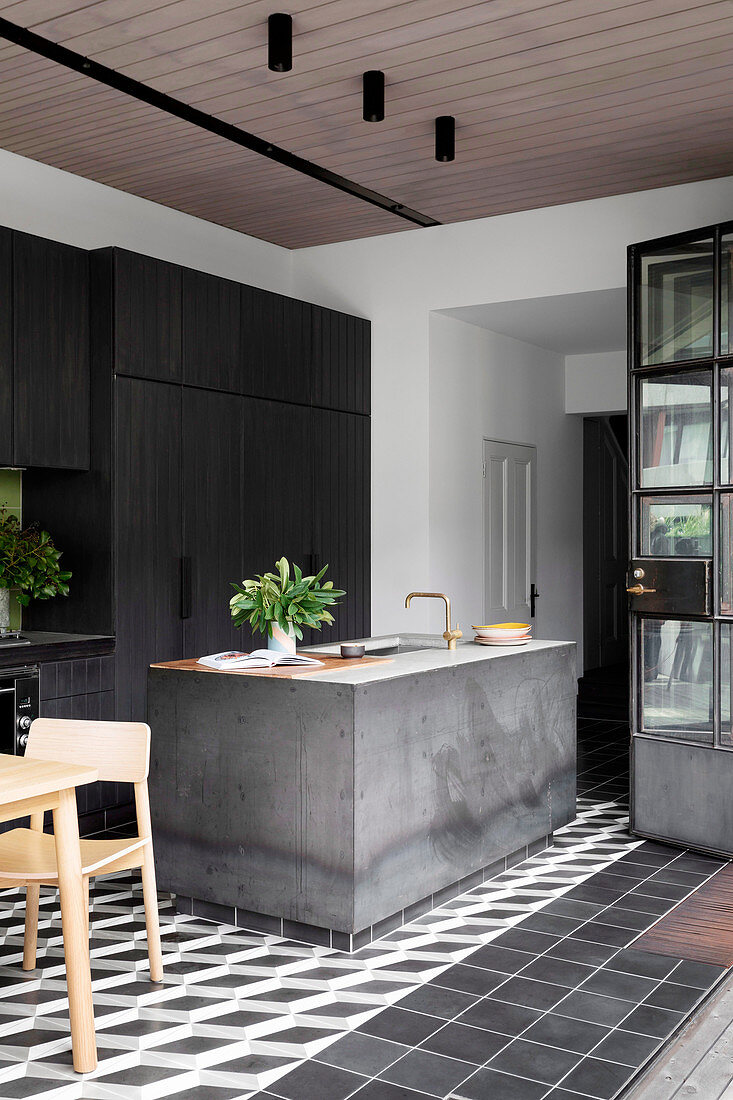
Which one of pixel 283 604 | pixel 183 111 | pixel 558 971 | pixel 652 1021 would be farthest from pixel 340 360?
pixel 652 1021

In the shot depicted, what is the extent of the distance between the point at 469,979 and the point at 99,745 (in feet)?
4.37

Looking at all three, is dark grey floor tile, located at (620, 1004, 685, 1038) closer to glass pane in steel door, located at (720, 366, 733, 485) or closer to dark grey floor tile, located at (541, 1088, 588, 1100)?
dark grey floor tile, located at (541, 1088, 588, 1100)

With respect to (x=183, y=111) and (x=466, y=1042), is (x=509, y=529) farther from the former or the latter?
(x=466, y=1042)

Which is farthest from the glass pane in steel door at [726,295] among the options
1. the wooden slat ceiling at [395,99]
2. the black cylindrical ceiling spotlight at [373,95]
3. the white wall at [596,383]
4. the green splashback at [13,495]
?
the white wall at [596,383]

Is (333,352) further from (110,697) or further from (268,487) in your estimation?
(110,697)

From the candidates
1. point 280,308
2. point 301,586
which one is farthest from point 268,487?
point 301,586

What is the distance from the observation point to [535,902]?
12.8 ft

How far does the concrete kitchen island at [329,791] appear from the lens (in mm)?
3408

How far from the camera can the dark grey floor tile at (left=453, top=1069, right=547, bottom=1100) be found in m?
2.52

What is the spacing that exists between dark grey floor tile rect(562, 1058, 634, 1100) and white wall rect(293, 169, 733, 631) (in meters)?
3.95

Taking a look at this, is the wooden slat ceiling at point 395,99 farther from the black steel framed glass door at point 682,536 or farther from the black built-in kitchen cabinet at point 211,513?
the black built-in kitchen cabinet at point 211,513

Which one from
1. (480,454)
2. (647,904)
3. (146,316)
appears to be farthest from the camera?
(480,454)

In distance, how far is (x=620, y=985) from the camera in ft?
10.4

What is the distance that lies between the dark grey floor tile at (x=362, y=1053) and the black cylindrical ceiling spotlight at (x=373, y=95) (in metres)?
3.22
